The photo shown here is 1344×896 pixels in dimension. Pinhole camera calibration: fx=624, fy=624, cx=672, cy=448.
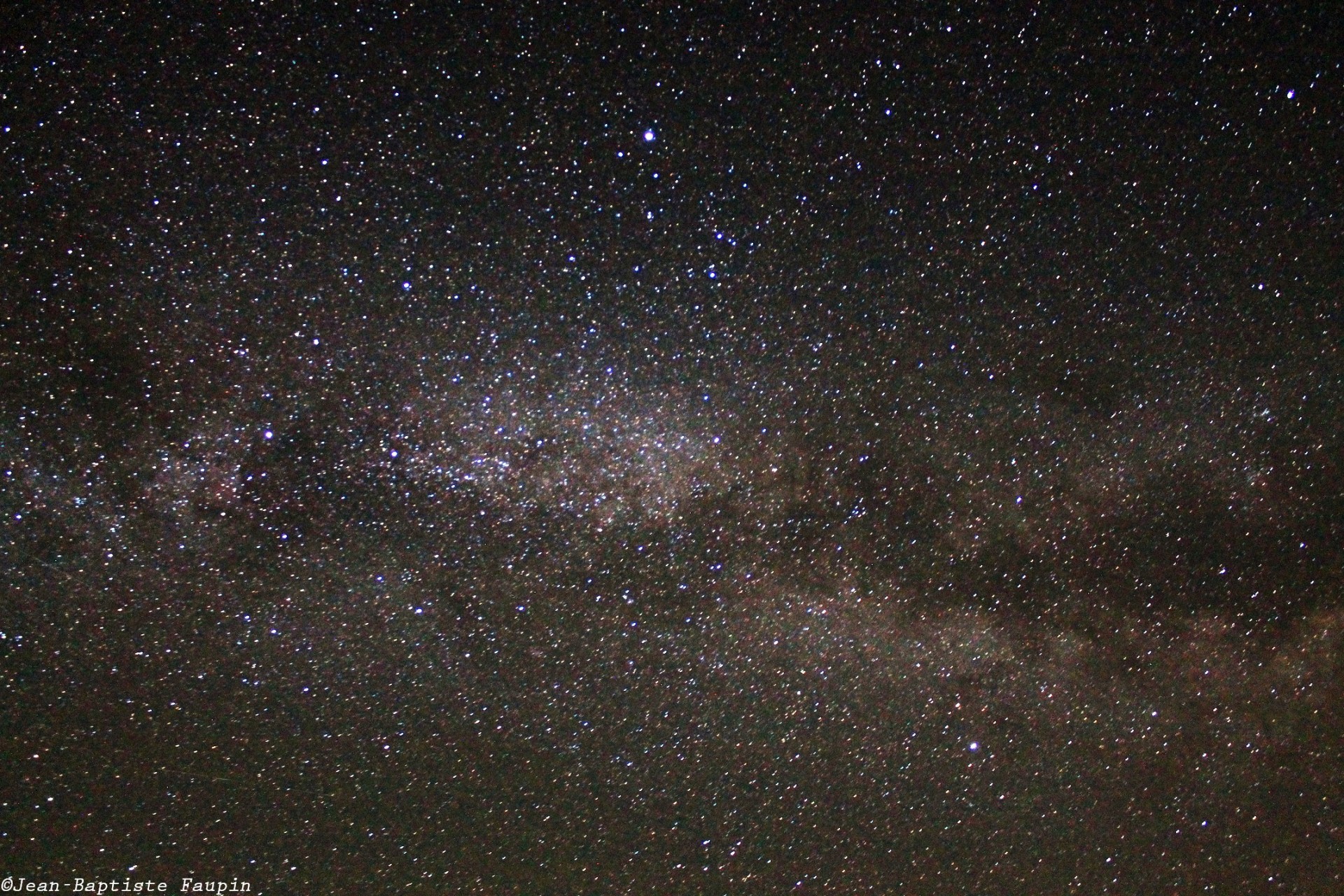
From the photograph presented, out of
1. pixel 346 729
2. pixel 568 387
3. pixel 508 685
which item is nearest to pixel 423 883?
pixel 346 729

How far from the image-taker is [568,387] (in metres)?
1.39

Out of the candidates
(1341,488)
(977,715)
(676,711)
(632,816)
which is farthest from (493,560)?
(1341,488)

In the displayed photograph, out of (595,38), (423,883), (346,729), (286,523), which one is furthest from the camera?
(423,883)

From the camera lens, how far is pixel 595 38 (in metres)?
1.22

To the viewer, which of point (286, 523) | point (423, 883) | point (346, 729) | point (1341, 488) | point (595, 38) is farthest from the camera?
point (1341, 488)

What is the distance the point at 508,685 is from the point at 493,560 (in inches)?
12.4

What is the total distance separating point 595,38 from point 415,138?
408 mm

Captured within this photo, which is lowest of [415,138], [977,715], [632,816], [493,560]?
[632,816]

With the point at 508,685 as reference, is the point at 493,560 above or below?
above

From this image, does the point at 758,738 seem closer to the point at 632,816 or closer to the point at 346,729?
the point at 632,816

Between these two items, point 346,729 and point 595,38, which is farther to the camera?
point 346,729

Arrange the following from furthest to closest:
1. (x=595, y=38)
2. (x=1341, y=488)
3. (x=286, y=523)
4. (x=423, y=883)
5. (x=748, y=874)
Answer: (x=1341, y=488)
(x=748, y=874)
(x=423, y=883)
(x=286, y=523)
(x=595, y=38)

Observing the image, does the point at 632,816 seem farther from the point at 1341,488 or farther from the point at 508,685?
the point at 1341,488

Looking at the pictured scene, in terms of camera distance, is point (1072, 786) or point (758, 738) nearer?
point (758, 738)
